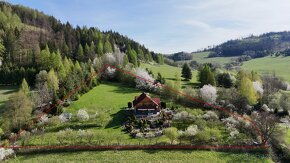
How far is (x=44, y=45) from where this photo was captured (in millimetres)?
126062

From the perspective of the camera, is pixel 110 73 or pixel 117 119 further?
pixel 110 73

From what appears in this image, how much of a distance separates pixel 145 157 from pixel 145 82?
4606 cm

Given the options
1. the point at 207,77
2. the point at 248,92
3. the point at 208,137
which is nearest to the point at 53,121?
the point at 208,137

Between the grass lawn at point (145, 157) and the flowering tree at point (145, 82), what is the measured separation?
126ft

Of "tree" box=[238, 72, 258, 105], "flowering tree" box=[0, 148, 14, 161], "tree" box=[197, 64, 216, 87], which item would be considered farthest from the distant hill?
"flowering tree" box=[0, 148, 14, 161]

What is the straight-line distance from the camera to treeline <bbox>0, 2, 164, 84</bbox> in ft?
334

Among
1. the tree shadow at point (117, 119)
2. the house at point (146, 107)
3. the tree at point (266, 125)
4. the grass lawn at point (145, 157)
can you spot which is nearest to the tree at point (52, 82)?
the tree shadow at point (117, 119)

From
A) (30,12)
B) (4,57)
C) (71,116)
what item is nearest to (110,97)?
(71,116)

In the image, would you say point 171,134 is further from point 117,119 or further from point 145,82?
point 145,82

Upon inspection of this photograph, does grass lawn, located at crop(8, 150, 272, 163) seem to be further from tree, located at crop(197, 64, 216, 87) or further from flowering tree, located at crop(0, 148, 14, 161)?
tree, located at crop(197, 64, 216, 87)

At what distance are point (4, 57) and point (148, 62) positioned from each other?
6816cm

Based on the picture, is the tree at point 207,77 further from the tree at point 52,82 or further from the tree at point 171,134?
the tree at point 171,134

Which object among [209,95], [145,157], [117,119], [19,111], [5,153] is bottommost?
[145,157]

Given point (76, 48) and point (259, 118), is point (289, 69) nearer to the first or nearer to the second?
point (76, 48)
